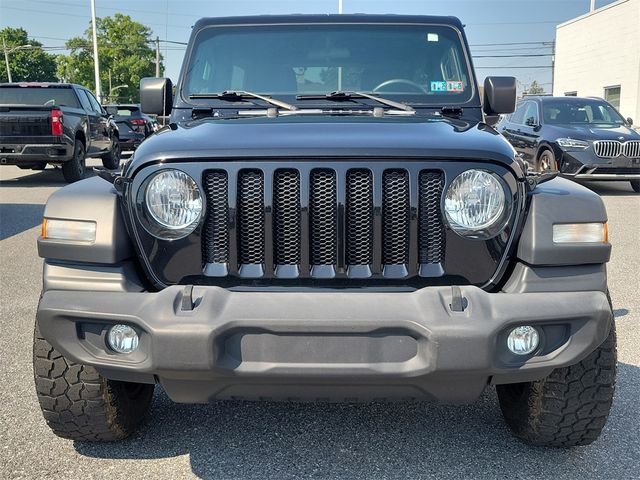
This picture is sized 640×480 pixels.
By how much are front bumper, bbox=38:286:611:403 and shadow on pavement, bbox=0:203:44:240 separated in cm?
628

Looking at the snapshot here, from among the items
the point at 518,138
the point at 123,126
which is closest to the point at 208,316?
the point at 518,138

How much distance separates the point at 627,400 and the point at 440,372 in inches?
64.6

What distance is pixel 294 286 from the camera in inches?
94.7

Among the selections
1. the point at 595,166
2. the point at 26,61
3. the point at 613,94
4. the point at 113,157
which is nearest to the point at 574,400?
the point at 595,166

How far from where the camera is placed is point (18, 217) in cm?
895

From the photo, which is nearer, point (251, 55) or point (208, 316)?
point (208, 316)

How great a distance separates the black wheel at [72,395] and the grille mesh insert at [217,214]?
714 mm

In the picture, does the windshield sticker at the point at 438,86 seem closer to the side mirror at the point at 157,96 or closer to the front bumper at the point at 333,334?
the side mirror at the point at 157,96

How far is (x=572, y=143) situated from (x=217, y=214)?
9.70m

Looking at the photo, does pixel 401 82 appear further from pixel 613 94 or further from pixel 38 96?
pixel 613 94

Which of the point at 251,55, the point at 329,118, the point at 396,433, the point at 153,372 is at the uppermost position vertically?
the point at 251,55

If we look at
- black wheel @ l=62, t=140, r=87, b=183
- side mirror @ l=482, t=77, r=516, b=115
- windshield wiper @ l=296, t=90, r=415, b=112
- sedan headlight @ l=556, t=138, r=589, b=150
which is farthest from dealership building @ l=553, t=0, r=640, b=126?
windshield wiper @ l=296, t=90, r=415, b=112

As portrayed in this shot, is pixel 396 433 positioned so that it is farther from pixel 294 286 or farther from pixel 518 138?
pixel 518 138

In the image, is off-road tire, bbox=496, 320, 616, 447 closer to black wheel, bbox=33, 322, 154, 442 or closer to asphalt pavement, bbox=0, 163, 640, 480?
asphalt pavement, bbox=0, 163, 640, 480
